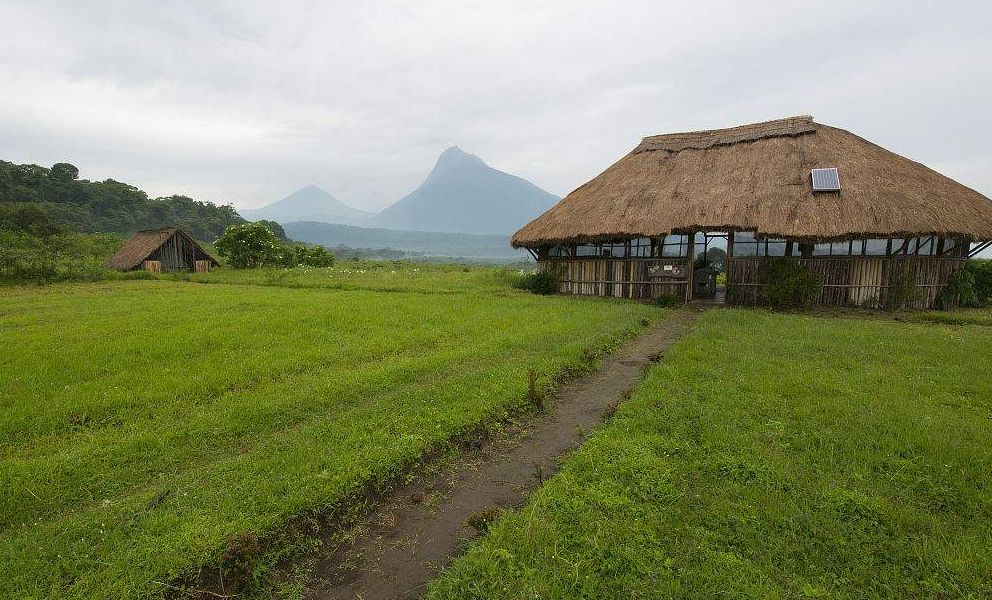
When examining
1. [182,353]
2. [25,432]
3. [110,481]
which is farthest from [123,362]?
[110,481]

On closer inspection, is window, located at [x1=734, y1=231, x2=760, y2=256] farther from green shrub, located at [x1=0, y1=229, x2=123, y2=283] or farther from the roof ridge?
Answer: green shrub, located at [x1=0, y1=229, x2=123, y2=283]

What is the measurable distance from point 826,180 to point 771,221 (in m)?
2.68

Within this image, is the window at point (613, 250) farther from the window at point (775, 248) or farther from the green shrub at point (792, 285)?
the green shrub at point (792, 285)

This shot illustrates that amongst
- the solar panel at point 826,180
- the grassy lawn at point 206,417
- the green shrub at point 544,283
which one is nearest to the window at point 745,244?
the solar panel at point 826,180

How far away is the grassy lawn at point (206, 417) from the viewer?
11.4ft

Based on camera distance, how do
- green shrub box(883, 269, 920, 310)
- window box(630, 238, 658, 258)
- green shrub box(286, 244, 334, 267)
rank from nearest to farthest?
green shrub box(883, 269, 920, 310)
window box(630, 238, 658, 258)
green shrub box(286, 244, 334, 267)

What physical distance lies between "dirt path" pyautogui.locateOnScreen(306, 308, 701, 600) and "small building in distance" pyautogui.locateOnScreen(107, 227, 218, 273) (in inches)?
1407

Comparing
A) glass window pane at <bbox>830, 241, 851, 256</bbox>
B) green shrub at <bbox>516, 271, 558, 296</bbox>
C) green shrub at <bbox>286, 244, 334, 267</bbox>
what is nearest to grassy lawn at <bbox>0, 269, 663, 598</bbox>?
green shrub at <bbox>516, 271, 558, 296</bbox>

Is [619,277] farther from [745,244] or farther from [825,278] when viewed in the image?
[825,278]

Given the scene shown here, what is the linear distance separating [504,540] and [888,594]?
262cm

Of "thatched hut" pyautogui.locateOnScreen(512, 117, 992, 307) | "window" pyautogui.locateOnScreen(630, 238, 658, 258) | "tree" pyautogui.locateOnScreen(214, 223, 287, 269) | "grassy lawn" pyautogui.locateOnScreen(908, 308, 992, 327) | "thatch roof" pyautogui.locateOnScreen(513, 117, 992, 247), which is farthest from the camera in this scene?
"tree" pyautogui.locateOnScreen(214, 223, 287, 269)

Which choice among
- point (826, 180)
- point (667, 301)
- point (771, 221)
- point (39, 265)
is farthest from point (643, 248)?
point (39, 265)

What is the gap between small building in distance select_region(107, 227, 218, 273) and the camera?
102ft

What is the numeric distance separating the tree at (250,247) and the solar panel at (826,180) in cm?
3467
